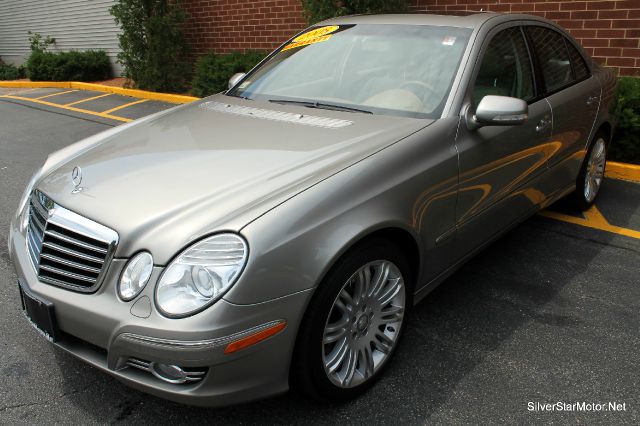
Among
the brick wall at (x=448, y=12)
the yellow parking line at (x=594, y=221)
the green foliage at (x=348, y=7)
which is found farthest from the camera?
the green foliage at (x=348, y=7)

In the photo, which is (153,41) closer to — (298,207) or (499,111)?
(499,111)

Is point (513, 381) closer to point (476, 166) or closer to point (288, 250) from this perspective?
point (476, 166)

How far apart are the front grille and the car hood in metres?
0.05

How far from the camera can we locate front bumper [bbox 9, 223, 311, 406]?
196cm

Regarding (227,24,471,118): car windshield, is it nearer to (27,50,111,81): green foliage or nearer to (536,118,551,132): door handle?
(536,118,551,132): door handle

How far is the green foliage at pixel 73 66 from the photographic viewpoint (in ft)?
44.3

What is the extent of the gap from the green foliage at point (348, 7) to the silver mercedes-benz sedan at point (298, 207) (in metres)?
3.57

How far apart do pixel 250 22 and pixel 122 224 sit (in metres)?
8.75

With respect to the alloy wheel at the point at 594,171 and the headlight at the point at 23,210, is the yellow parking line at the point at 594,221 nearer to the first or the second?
the alloy wheel at the point at 594,171

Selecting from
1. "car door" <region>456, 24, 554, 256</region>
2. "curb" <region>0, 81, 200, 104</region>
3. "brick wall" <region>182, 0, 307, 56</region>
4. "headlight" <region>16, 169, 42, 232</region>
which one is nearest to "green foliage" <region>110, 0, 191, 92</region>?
"curb" <region>0, 81, 200, 104</region>

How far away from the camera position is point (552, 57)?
3.93 m

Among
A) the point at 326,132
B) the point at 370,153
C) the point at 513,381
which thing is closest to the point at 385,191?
the point at 370,153

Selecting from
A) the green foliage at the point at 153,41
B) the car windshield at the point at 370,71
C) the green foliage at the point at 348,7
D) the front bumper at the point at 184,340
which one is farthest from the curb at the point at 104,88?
the front bumper at the point at 184,340

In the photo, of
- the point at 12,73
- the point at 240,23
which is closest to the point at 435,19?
the point at 240,23
